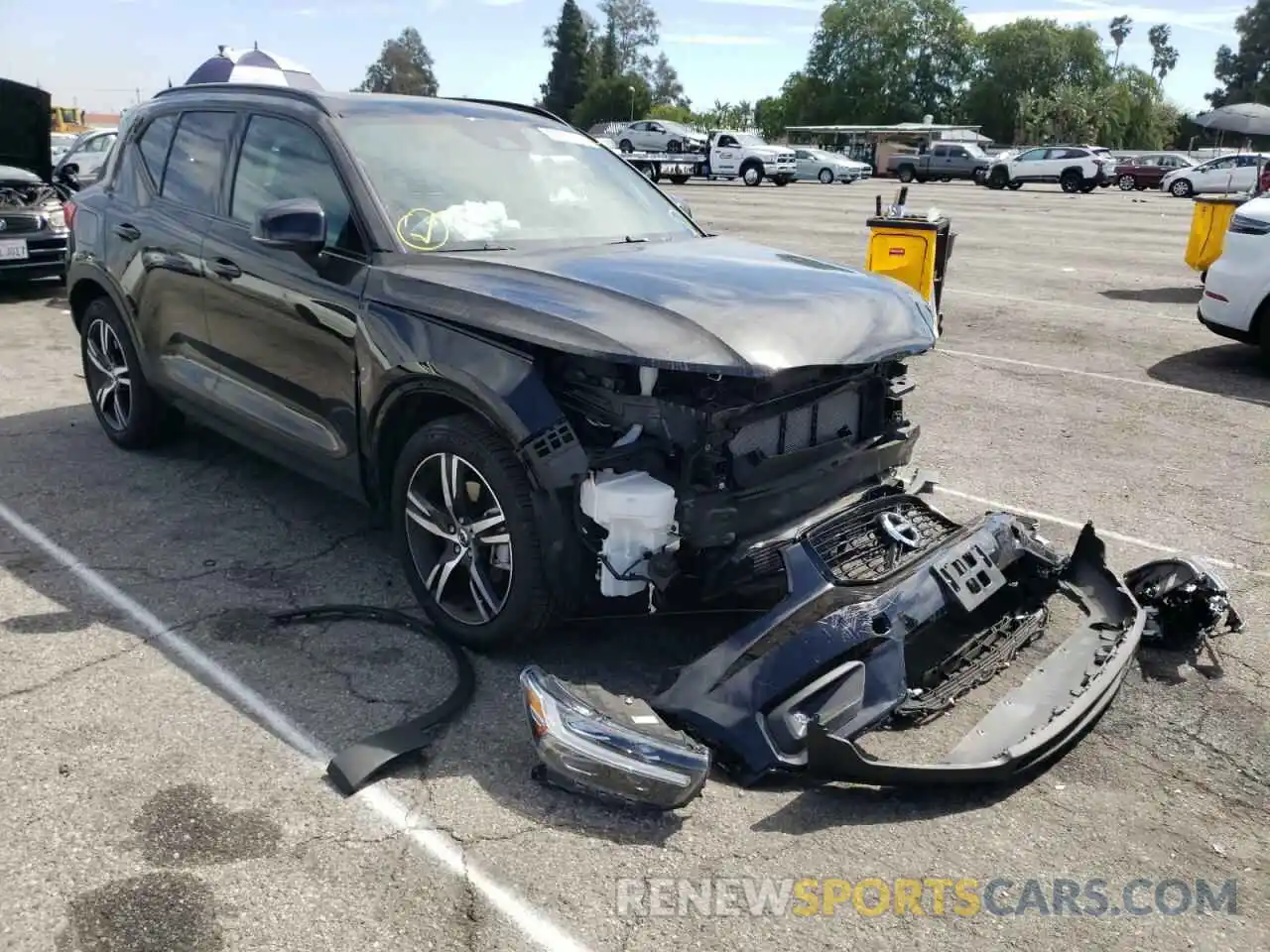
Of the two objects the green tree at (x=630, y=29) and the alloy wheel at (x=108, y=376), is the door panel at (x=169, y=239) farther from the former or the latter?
the green tree at (x=630, y=29)

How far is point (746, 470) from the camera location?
351 centimetres

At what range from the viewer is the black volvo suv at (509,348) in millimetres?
3381

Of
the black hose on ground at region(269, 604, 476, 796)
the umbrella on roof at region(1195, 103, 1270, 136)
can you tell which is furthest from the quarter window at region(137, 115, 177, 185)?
the umbrella on roof at region(1195, 103, 1270, 136)

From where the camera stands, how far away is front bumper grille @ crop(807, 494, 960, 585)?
3.50 metres

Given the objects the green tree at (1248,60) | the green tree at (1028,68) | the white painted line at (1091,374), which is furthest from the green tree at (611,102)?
the white painted line at (1091,374)

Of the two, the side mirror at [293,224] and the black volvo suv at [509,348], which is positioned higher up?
the side mirror at [293,224]

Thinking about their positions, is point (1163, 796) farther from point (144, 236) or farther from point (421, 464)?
point (144, 236)

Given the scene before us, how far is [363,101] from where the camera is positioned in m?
4.61

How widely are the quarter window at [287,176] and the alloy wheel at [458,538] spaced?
3.32 feet

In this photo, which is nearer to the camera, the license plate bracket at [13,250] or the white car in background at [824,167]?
the license plate bracket at [13,250]

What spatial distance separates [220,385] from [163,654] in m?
1.49

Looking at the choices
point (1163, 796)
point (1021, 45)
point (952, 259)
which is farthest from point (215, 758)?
point (1021, 45)

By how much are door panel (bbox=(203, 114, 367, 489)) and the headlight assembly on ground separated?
219 centimetres

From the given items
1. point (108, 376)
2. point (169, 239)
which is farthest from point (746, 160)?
point (169, 239)
